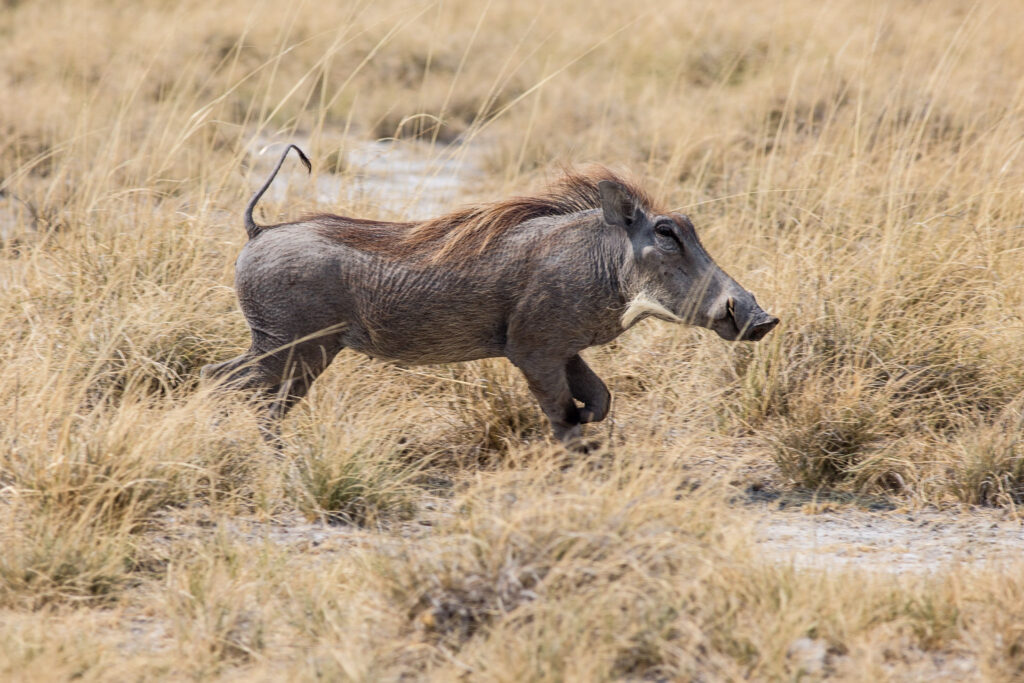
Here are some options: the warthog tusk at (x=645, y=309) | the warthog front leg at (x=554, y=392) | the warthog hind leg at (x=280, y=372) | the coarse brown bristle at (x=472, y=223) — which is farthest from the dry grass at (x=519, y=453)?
the coarse brown bristle at (x=472, y=223)

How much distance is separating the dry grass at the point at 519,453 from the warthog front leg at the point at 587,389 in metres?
0.18

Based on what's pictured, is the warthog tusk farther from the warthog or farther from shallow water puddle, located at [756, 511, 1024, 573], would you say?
shallow water puddle, located at [756, 511, 1024, 573]

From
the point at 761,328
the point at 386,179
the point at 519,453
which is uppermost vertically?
the point at 761,328

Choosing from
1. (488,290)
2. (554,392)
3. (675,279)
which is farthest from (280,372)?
(675,279)

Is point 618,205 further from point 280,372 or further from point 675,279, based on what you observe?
point 280,372

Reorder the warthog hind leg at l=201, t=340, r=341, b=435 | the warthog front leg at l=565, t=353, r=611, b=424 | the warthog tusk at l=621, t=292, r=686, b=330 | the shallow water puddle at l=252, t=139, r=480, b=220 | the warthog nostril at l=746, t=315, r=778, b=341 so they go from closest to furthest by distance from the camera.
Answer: the warthog nostril at l=746, t=315, r=778, b=341, the warthog tusk at l=621, t=292, r=686, b=330, the warthog hind leg at l=201, t=340, r=341, b=435, the warthog front leg at l=565, t=353, r=611, b=424, the shallow water puddle at l=252, t=139, r=480, b=220

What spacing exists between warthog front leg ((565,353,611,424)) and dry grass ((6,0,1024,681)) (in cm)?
18

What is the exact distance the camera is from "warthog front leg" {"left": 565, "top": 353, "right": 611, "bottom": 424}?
13.6ft

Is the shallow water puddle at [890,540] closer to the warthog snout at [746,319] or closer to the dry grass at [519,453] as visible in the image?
the dry grass at [519,453]

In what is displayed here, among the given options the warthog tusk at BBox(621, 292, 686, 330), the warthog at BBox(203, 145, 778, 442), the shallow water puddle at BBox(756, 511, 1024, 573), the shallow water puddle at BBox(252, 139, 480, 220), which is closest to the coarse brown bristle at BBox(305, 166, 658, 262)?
the warthog at BBox(203, 145, 778, 442)

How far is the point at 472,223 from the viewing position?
408 cm

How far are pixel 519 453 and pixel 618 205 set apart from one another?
35.0 inches

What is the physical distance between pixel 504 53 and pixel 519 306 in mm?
7342

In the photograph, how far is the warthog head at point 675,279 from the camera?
3828 millimetres
